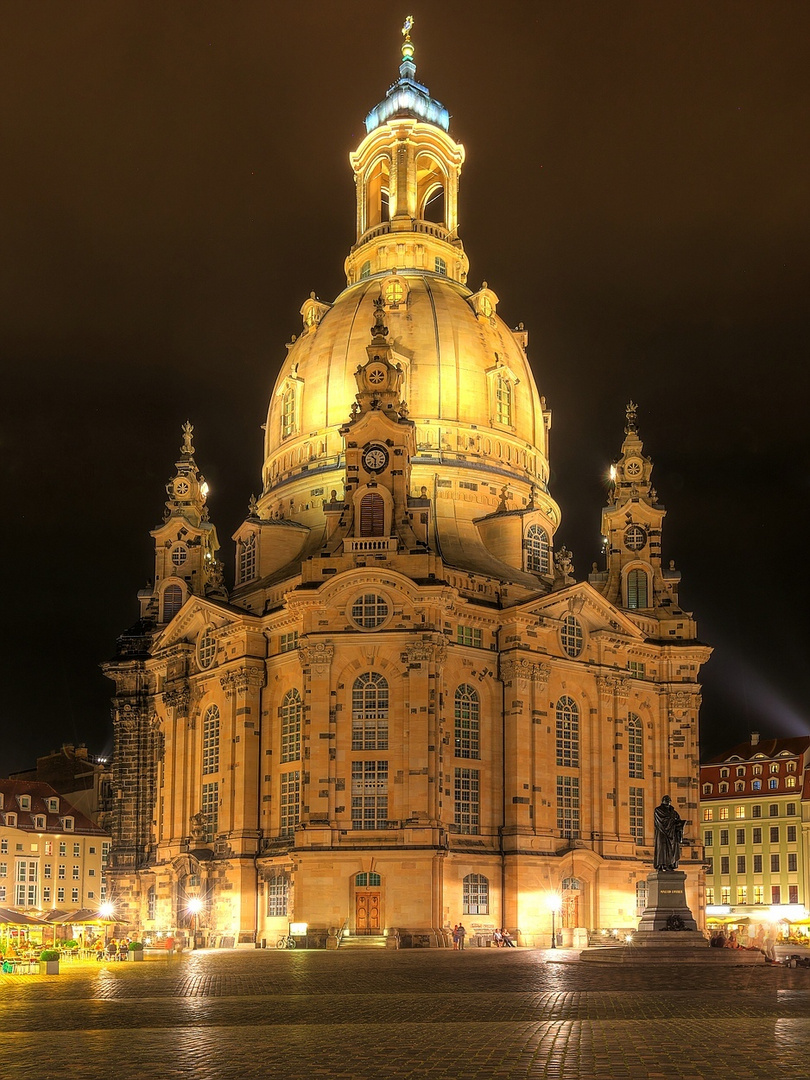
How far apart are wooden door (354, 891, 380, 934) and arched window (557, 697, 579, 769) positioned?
15.8 m

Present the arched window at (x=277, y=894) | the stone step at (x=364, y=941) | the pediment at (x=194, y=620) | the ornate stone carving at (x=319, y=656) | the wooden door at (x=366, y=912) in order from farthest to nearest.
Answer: the pediment at (x=194, y=620) < the arched window at (x=277, y=894) < the ornate stone carving at (x=319, y=656) < the wooden door at (x=366, y=912) < the stone step at (x=364, y=941)

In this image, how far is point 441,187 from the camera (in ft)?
392

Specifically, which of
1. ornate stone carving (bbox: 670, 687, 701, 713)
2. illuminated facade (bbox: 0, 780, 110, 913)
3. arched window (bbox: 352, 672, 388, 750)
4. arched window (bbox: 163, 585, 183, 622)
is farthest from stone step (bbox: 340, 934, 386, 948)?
illuminated facade (bbox: 0, 780, 110, 913)

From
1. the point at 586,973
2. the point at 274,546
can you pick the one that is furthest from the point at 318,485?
the point at 586,973

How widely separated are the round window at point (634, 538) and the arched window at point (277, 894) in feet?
115

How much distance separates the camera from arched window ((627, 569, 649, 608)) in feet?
321

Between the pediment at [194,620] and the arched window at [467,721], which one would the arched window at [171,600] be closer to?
A: the pediment at [194,620]

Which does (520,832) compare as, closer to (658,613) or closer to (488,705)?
(488,705)

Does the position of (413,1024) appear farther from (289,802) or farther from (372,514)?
(372,514)

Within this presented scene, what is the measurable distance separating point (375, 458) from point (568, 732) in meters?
20.6

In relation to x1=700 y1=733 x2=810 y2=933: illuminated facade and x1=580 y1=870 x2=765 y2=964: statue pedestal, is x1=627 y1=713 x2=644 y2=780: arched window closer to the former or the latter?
x1=700 y1=733 x2=810 y2=933: illuminated facade

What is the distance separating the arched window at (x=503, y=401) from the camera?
97.7 m

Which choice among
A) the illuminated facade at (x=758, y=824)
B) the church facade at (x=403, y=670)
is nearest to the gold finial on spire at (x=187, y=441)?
the church facade at (x=403, y=670)

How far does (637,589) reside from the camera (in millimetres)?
98312
